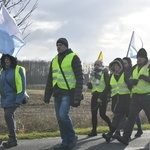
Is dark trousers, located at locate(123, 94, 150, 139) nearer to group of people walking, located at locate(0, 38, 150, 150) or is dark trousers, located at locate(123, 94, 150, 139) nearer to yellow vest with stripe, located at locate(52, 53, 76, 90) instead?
group of people walking, located at locate(0, 38, 150, 150)

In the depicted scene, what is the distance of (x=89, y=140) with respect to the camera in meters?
9.12

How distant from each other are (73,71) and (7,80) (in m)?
1.44

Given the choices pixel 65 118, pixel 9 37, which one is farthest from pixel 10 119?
pixel 9 37

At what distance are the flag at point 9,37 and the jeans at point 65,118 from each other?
2.14 metres

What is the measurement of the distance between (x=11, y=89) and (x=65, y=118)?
1413 millimetres

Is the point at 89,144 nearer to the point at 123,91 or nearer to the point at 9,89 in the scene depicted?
the point at 123,91

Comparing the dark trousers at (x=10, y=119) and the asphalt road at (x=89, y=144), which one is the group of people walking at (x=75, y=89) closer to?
A: the dark trousers at (x=10, y=119)

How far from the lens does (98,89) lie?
10109mm

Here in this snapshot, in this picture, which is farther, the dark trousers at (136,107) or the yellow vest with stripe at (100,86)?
the yellow vest with stripe at (100,86)

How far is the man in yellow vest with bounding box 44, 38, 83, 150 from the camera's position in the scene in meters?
7.45

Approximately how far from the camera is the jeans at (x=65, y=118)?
739 centimetres

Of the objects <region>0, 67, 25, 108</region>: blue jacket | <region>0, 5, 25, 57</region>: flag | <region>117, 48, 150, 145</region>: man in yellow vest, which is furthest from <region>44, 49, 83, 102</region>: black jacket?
<region>0, 5, 25, 57</region>: flag

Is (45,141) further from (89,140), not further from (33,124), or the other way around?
(33,124)

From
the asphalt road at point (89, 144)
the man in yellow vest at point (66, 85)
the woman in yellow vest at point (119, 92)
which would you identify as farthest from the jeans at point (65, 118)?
the woman in yellow vest at point (119, 92)
